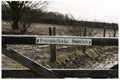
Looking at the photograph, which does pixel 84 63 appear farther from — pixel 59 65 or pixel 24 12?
pixel 24 12

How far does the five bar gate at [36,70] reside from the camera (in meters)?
4.71

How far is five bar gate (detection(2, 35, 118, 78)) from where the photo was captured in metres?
4.71

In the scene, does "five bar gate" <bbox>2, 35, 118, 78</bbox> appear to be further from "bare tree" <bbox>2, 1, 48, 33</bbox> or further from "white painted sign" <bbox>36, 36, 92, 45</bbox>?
"bare tree" <bbox>2, 1, 48, 33</bbox>

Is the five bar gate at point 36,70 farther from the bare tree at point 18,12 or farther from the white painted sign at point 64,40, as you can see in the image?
the bare tree at point 18,12

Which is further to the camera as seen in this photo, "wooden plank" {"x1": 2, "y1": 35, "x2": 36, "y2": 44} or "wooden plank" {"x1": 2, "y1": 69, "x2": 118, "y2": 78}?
"wooden plank" {"x1": 2, "y1": 69, "x2": 118, "y2": 78}

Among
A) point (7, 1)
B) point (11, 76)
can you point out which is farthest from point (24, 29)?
point (11, 76)

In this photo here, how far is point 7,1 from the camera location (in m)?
22.8

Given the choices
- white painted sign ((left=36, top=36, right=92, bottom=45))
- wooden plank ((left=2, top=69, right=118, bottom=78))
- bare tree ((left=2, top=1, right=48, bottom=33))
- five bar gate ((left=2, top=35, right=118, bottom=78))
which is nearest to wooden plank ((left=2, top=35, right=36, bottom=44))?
five bar gate ((left=2, top=35, right=118, bottom=78))

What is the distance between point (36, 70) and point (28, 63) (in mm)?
155

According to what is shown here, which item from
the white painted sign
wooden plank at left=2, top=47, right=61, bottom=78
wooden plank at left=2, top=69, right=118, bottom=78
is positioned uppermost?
the white painted sign

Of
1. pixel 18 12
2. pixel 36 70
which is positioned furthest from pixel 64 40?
pixel 18 12

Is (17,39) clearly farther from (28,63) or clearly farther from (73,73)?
(73,73)

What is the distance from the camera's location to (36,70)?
4793 mm

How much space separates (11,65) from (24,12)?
13902 millimetres
